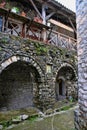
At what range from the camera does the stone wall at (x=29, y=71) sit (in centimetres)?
593

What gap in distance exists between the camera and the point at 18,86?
7.38 metres

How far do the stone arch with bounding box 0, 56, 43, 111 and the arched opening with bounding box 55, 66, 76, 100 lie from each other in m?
2.13

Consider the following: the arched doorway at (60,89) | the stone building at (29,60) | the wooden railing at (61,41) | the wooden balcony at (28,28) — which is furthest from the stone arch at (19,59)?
the arched doorway at (60,89)

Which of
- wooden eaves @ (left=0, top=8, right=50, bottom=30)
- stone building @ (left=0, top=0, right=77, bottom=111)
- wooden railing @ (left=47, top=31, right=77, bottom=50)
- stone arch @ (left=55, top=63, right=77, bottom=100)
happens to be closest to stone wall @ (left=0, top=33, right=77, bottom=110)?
stone building @ (left=0, top=0, right=77, bottom=111)

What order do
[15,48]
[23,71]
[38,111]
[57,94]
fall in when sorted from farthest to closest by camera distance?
[57,94] → [23,71] → [38,111] → [15,48]

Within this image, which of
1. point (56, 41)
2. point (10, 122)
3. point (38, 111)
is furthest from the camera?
point (56, 41)

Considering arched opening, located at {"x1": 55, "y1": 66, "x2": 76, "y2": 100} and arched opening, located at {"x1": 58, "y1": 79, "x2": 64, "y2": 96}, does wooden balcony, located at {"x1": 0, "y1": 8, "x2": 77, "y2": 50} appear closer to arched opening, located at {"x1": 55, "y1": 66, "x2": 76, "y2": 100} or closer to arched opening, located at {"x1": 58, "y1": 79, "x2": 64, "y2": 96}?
arched opening, located at {"x1": 55, "y1": 66, "x2": 76, "y2": 100}

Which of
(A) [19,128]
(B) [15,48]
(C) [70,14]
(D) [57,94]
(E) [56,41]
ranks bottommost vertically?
(A) [19,128]

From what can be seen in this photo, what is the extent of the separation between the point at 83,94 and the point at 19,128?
273cm

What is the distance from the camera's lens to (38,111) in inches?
262

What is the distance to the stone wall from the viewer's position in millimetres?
5934

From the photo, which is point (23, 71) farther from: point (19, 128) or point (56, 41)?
point (19, 128)

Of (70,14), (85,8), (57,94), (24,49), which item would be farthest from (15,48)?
(70,14)

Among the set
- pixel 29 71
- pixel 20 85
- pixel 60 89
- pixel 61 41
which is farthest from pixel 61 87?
pixel 29 71
